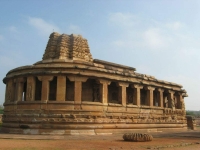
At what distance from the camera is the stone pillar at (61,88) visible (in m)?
16.3

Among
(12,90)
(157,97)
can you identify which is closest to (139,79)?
(157,97)

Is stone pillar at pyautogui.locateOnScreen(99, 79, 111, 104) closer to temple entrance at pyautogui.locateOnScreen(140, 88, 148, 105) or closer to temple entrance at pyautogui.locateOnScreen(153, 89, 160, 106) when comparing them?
temple entrance at pyautogui.locateOnScreen(140, 88, 148, 105)

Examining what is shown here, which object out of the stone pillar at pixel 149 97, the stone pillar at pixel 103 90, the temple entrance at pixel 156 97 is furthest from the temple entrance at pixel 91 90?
the temple entrance at pixel 156 97

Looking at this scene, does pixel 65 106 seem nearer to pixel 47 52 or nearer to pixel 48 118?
pixel 48 118

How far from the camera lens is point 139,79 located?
2061cm

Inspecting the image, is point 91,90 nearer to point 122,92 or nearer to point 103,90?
point 103,90

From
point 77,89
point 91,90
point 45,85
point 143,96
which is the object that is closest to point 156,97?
point 143,96

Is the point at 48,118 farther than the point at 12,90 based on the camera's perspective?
No

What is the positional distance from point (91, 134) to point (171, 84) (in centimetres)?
1206

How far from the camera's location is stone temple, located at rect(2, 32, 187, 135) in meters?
16.0

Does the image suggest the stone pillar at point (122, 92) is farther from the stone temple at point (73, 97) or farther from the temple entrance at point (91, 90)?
the temple entrance at point (91, 90)

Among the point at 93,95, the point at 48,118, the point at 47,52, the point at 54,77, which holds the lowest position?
the point at 48,118

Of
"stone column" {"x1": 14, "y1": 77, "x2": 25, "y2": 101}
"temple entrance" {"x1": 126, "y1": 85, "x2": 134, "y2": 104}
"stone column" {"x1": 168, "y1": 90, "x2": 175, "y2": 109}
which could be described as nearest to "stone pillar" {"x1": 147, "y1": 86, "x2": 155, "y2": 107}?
"temple entrance" {"x1": 126, "y1": 85, "x2": 134, "y2": 104}

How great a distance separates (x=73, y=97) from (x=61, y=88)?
1.29 m
